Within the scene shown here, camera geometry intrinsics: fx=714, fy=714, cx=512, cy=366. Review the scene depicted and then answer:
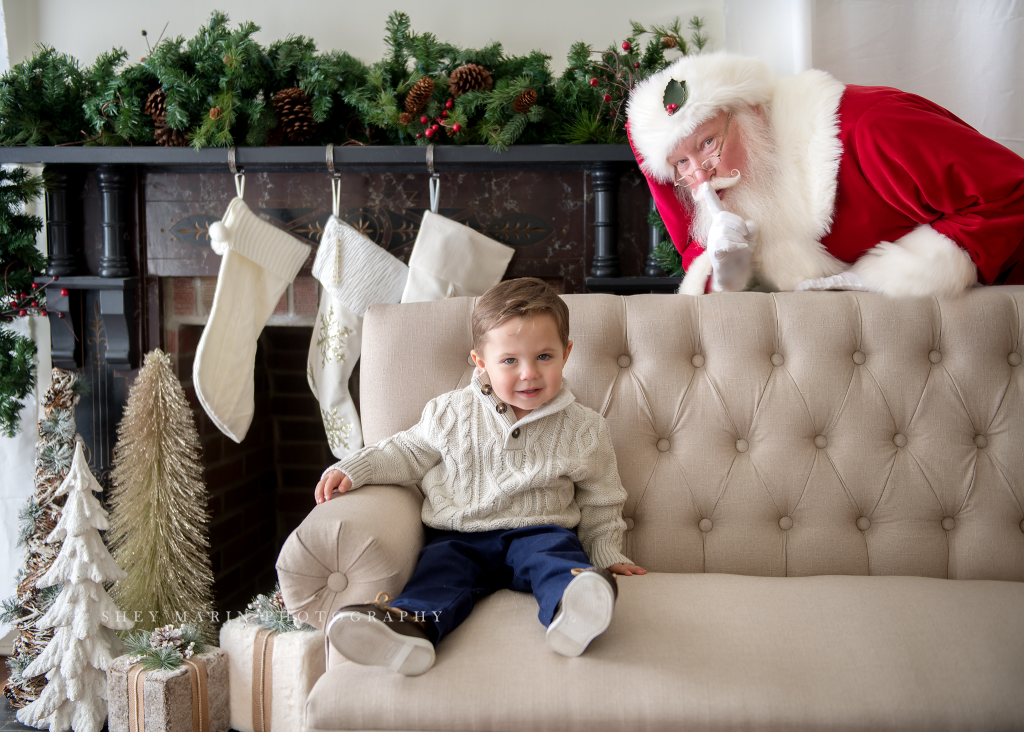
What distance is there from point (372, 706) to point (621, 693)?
335 mm

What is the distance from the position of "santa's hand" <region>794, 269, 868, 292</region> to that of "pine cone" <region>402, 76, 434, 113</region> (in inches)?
40.2

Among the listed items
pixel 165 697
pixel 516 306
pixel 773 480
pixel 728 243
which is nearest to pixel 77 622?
pixel 165 697

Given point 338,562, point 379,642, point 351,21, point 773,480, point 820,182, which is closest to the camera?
point 379,642

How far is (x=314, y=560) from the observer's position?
1133mm

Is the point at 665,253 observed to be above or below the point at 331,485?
above

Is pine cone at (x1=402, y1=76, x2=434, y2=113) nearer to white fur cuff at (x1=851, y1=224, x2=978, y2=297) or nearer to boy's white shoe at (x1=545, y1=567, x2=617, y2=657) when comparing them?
white fur cuff at (x1=851, y1=224, x2=978, y2=297)

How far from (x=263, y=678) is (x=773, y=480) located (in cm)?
124

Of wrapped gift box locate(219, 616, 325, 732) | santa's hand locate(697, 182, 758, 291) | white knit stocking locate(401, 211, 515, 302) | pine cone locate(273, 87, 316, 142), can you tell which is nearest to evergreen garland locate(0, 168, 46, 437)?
pine cone locate(273, 87, 316, 142)

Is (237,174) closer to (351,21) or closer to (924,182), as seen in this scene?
(351,21)

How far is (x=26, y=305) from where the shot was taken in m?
1.96

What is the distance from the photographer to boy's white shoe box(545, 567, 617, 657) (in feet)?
3.28

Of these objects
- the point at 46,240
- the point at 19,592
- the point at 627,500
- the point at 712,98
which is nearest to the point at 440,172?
the point at 712,98

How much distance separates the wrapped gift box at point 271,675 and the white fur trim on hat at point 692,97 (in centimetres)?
140

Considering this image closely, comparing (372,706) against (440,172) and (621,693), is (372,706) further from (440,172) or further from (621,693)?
(440,172)
